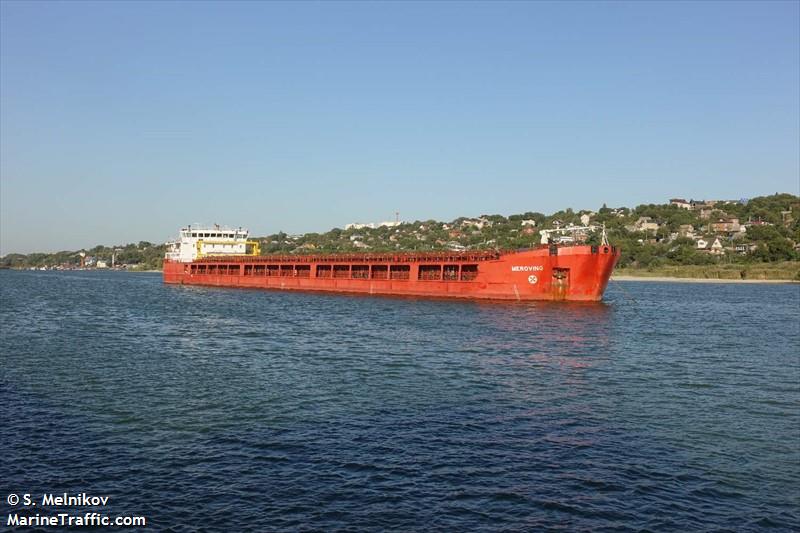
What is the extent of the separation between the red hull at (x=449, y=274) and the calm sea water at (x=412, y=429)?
18380 mm

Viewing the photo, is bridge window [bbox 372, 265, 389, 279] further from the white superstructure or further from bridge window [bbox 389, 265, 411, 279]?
the white superstructure

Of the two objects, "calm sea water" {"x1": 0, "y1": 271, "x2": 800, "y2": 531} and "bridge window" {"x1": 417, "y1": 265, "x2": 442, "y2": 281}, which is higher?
"bridge window" {"x1": 417, "y1": 265, "x2": 442, "y2": 281}

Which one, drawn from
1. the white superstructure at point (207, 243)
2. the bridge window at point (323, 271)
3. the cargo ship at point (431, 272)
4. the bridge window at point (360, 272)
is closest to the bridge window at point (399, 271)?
the cargo ship at point (431, 272)

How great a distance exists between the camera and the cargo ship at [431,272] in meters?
53.4

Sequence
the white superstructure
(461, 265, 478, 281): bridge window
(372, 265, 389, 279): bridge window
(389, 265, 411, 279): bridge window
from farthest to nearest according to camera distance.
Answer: the white superstructure, (372, 265, 389, 279): bridge window, (389, 265, 411, 279): bridge window, (461, 265, 478, 281): bridge window

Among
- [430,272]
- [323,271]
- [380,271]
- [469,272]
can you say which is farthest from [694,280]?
[323,271]

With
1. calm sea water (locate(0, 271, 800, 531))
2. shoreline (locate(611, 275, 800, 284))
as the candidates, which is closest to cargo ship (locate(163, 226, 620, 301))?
calm sea water (locate(0, 271, 800, 531))

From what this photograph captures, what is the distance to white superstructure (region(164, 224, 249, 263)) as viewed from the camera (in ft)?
341

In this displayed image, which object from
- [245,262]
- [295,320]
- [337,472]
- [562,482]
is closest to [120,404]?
[337,472]

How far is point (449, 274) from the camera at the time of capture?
62469mm

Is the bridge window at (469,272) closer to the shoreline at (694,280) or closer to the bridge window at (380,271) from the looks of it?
the bridge window at (380,271)

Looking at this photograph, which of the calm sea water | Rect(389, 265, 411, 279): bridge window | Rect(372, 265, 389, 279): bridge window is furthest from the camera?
Rect(372, 265, 389, 279): bridge window

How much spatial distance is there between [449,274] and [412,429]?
151 feet

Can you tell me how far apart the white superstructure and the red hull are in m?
13.3
